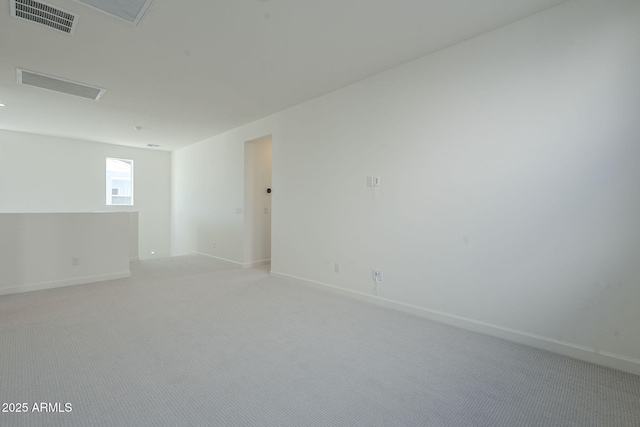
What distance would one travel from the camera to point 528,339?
2.40 metres

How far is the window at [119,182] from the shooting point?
7305mm

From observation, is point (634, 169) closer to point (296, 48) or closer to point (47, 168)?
point (296, 48)

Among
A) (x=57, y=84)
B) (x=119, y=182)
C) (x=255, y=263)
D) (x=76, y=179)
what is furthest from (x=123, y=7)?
(x=119, y=182)

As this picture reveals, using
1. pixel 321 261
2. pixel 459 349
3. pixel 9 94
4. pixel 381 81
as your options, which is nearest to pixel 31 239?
pixel 9 94

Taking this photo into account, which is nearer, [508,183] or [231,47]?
[508,183]

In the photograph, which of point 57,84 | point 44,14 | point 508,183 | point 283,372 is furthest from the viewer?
point 57,84

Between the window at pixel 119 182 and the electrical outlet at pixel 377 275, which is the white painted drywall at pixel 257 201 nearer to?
the electrical outlet at pixel 377 275

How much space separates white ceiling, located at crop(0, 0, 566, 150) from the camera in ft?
7.57

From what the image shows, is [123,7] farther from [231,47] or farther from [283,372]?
[283,372]

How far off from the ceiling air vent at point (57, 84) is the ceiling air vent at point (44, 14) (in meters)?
1.36

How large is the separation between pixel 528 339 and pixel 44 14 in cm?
471

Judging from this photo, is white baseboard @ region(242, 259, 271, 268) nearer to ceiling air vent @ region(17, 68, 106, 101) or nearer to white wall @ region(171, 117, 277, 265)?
white wall @ region(171, 117, 277, 265)

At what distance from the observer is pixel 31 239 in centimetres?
391

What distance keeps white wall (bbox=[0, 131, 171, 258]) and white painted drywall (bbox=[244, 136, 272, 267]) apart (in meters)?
3.86
